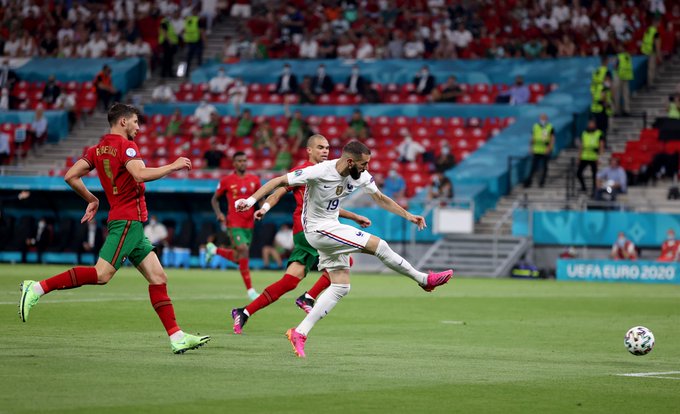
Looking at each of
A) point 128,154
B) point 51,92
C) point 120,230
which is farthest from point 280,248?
point 128,154

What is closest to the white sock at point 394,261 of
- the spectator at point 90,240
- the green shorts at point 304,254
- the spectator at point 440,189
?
the green shorts at point 304,254

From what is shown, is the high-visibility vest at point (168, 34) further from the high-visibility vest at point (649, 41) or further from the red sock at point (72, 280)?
the red sock at point (72, 280)

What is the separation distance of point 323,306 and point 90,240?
1103 inches

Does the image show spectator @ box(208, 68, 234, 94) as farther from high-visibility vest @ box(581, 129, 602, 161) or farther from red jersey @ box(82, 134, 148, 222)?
red jersey @ box(82, 134, 148, 222)

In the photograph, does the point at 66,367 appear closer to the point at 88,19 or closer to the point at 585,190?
the point at 585,190

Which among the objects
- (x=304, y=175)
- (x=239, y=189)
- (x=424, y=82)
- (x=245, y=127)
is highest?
(x=304, y=175)

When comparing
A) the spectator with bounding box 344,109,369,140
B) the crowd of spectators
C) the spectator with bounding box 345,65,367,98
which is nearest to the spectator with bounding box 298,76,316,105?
the spectator with bounding box 345,65,367,98

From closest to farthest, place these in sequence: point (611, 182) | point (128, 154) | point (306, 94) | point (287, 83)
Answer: point (128, 154) < point (611, 182) < point (306, 94) < point (287, 83)

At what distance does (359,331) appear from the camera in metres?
16.6

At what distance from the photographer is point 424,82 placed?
43.6 meters

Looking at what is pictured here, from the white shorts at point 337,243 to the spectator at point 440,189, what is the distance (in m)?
24.3

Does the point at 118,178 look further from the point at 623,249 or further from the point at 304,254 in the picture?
the point at 623,249

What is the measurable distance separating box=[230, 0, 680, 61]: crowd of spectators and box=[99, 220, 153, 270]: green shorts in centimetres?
3213

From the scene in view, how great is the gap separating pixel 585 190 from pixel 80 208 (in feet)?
53.4
